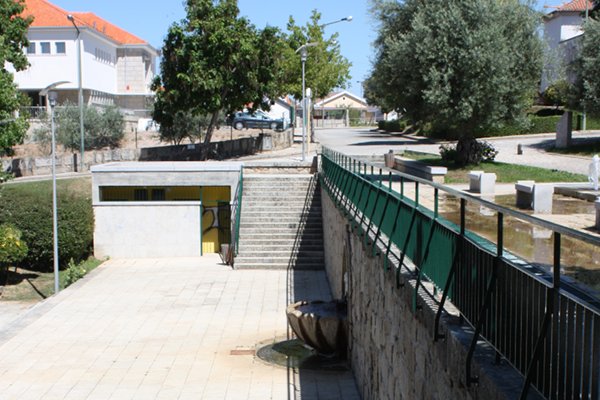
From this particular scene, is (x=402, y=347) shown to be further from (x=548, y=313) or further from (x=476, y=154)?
(x=476, y=154)

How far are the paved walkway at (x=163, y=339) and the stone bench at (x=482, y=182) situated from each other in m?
5.32

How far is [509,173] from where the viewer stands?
88.8 ft

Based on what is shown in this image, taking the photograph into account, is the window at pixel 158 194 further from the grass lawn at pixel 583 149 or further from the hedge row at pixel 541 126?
the hedge row at pixel 541 126

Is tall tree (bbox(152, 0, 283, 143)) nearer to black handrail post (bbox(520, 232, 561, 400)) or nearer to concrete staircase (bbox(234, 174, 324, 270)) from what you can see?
concrete staircase (bbox(234, 174, 324, 270))

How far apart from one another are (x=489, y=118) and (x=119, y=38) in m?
57.4

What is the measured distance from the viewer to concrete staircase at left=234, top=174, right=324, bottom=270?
28000mm

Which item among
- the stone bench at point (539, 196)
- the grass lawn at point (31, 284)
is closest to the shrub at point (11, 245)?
the grass lawn at point (31, 284)

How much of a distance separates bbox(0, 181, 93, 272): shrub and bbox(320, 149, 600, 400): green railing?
22826mm

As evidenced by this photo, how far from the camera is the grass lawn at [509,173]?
82.1ft

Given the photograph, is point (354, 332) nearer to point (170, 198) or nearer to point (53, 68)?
point (170, 198)

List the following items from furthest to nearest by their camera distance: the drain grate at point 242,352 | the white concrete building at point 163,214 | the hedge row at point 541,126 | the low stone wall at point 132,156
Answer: the hedge row at point 541,126
the low stone wall at point 132,156
the white concrete building at point 163,214
the drain grate at point 242,352

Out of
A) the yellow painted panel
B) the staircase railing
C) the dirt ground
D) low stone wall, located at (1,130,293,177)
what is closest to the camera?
the staircase railing

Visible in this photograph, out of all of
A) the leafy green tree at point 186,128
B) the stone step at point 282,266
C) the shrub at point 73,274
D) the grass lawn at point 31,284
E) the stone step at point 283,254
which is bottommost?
the grass lawn at point 31,284

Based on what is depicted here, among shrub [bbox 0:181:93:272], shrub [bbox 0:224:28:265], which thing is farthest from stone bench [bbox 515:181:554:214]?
shrub [bbox 0:181:93:272]
